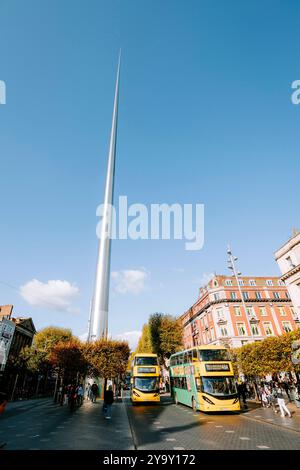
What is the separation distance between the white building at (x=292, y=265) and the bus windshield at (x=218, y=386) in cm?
1775

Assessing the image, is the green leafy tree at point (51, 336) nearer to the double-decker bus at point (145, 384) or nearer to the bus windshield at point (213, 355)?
the double-decker bus at point (145, 384)

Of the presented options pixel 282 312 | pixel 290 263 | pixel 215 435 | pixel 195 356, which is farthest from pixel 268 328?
pixel 215 435

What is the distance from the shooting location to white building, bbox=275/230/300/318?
30.6 meters

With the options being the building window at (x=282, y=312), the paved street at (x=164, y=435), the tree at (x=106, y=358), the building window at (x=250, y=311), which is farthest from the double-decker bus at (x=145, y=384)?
the building window at (x=282, y=312)

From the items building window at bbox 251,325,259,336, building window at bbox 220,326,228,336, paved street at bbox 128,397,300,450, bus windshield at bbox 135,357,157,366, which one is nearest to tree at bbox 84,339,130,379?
bus windshield at bbox 135,357,157,366

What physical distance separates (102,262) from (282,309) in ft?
120

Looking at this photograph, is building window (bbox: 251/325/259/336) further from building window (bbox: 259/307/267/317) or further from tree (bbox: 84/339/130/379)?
tree (bbox: 84/339/130/379)

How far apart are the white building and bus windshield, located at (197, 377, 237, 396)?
17754 mm

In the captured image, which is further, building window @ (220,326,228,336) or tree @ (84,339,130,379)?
building window @ (220,326,228,336)

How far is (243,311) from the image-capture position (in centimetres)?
Answer: 4975
